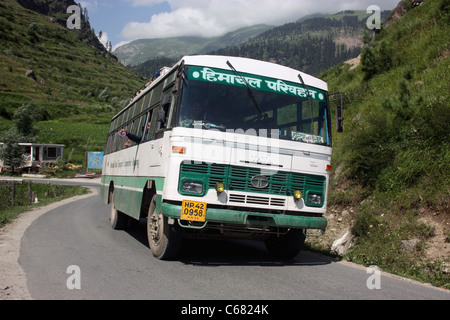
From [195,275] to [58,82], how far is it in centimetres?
10942

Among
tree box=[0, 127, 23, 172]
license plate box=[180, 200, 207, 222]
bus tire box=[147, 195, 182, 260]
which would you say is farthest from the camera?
tree box=[0, 127, 23, 172]

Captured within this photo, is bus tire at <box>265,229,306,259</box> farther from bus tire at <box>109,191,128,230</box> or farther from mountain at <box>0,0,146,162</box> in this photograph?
mountain at <box>0,0,146,162</box>

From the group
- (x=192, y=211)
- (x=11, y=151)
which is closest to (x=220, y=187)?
(x=192, y=211)

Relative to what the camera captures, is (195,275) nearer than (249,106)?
Yes

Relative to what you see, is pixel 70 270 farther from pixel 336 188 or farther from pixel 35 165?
pixel 35 165

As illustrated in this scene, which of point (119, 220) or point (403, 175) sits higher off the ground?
point (403, 175)

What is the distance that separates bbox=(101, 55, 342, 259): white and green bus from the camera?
6.20 meters

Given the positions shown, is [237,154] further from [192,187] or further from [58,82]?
[58,82]

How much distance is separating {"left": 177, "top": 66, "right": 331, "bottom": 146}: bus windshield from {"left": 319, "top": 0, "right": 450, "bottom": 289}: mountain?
7.66ft

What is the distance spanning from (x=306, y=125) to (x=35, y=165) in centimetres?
4971

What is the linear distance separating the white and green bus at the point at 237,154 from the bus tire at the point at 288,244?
18mm

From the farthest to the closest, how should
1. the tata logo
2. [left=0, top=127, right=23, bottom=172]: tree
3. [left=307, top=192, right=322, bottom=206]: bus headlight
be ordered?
1. [left=0, top=127, right=23, bottom=172]: tree
2. [left=307, top=192, right=322, bottom=206]: bus headlight
3. the tata logo

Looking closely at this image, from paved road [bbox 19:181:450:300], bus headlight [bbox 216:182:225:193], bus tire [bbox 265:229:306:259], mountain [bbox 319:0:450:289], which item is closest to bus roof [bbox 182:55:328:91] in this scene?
bus headlight [bbox 216:182:225:193]

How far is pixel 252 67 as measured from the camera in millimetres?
6992
